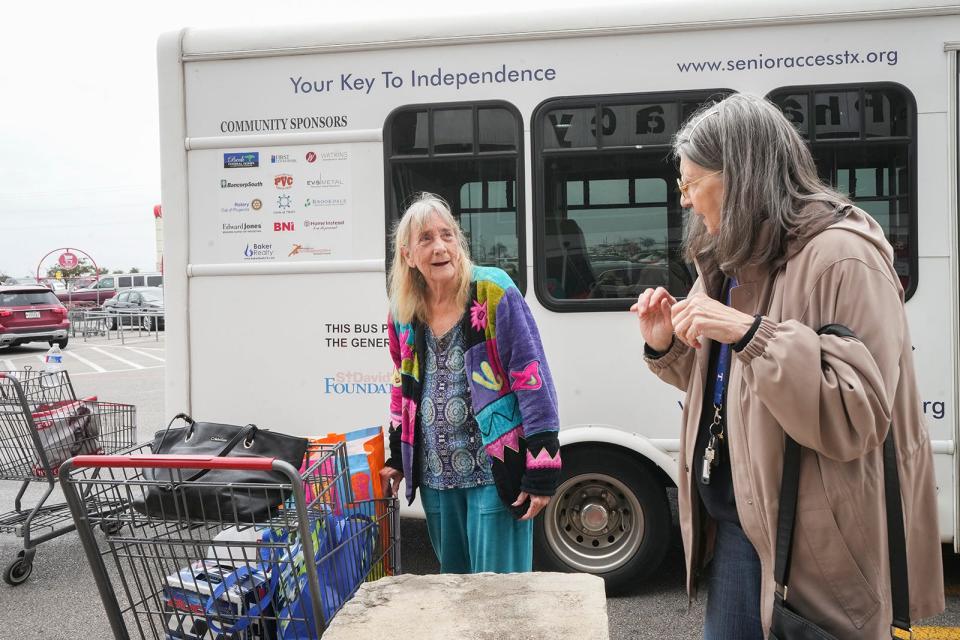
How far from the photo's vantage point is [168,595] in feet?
7.29

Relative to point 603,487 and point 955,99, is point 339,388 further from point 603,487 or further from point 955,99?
point 955,99

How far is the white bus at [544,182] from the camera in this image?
3771 mm

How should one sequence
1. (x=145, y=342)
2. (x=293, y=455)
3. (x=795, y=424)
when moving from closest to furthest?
(x=795, y=424) → (x=293, y=455) → (x=145, y=342)

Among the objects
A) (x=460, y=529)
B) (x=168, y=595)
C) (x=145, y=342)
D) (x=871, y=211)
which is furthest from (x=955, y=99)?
(x=145, y=342)

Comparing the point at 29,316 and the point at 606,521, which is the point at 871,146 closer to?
the point at 606,521

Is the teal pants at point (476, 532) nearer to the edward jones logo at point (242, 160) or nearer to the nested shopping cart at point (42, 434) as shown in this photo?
the edward jones logo at point (242, 160)

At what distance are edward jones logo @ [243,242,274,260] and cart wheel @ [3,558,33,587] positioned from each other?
7.23 feet

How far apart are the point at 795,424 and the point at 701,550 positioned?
640mm

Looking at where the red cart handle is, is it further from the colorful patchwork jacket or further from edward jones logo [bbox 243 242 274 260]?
edward jones logo [bbox 243 242 274 260]

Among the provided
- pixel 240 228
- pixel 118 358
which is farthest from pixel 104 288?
pixel 240 228

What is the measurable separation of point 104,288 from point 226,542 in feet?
118

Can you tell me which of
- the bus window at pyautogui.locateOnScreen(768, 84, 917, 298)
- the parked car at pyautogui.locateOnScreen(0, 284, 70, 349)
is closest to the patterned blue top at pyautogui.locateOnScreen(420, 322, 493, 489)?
the bus window at pyautogui.locateOnScreen(768, 84, 917, 298)

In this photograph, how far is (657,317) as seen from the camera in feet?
6.88

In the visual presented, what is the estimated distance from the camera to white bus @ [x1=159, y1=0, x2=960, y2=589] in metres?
3.77
